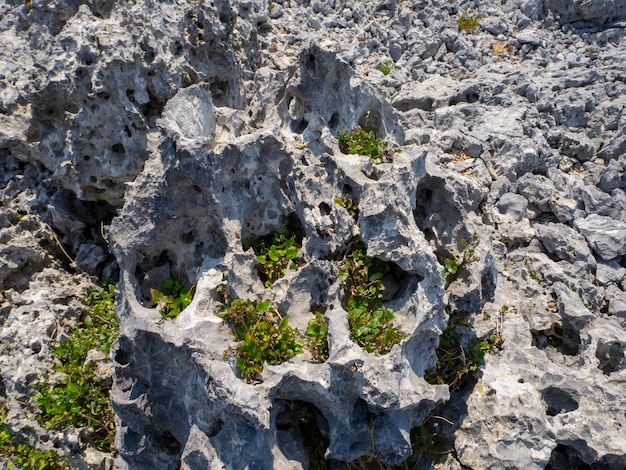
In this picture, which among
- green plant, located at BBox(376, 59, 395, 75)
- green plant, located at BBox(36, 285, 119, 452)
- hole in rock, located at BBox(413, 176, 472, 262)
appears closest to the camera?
green plant, located at BBox(36, 285, 119, 452)

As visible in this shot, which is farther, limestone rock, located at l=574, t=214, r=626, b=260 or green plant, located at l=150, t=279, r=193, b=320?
limestone rock, located at l=574, t=214, r=626, b=260

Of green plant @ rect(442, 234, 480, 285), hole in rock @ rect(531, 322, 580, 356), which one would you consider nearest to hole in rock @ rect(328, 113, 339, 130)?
green plant @ rect(442, 234, 480, 285)

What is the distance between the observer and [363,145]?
7.59 metres

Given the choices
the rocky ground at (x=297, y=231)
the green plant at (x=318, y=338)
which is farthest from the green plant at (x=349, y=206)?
the green plant at (x=318, y=338)

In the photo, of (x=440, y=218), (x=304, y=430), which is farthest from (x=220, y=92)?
(x=304, y=430)

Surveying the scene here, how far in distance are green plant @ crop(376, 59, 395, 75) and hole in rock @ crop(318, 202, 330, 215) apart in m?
7.04

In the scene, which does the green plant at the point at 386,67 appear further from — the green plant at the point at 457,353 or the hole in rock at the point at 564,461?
the hole in rock at the point at 564,461

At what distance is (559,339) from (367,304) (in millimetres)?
3830

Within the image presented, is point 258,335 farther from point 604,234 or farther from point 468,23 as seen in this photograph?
point 468,23

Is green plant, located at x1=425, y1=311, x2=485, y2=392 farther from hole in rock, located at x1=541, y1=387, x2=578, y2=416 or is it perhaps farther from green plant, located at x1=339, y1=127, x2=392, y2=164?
green plant, located at x1=339, y1=127, x2=392, y2=164

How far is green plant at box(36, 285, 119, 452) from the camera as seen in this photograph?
7.38 metres

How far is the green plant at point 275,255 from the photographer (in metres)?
6.80

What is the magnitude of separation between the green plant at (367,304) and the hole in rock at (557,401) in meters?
2.77

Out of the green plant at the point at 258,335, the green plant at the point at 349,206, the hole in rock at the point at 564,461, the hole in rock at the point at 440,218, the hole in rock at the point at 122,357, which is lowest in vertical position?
the hole in rock at the point at 564,461
